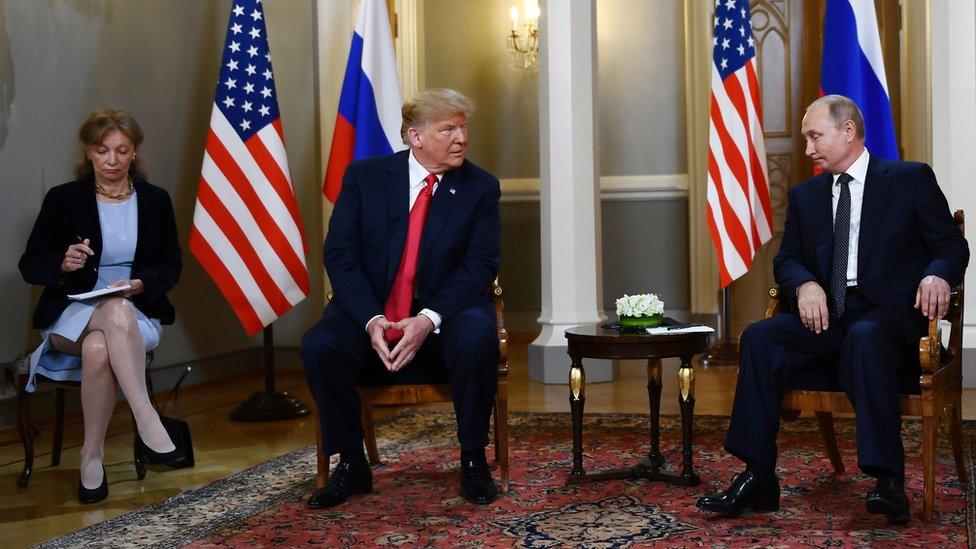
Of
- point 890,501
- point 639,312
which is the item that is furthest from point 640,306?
point 890,501

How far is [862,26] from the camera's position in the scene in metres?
4.78

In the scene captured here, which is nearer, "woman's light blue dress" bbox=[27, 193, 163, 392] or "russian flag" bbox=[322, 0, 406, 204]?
"woman's light blue dress" bbox=[27, 193, 163, 392]

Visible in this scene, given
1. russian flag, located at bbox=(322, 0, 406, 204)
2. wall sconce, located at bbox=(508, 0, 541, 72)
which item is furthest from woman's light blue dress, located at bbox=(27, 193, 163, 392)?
wall sconce, located at bbox=(508, 0, 541, 72)

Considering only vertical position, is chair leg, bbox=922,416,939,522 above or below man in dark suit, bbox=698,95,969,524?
below

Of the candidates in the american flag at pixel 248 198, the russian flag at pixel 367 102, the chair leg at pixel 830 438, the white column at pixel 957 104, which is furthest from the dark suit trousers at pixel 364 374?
the white column at pixel 957 104

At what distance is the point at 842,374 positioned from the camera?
9.45 ft

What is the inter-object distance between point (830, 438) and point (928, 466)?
1.77 ft

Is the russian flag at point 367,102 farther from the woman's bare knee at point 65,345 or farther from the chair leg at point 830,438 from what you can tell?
the chair leg at point 830,438

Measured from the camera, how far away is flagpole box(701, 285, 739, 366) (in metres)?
6.26

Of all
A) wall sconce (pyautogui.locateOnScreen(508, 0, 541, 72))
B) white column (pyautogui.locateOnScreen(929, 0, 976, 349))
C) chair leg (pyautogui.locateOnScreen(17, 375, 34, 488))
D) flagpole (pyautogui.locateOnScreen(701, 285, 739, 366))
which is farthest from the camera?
wall sconce (pyautogui.locateOnScreen(508, 0, 541, 72))

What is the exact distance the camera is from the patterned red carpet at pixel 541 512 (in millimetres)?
2695

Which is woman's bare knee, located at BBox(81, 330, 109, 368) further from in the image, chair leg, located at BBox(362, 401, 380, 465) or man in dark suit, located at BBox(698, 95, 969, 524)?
man in dark suit, located at BBox(698, 95, 969, 524)

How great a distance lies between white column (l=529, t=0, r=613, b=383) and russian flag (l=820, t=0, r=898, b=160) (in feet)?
4.32

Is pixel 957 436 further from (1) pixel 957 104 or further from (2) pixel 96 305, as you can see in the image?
(2) pixel 96 305
